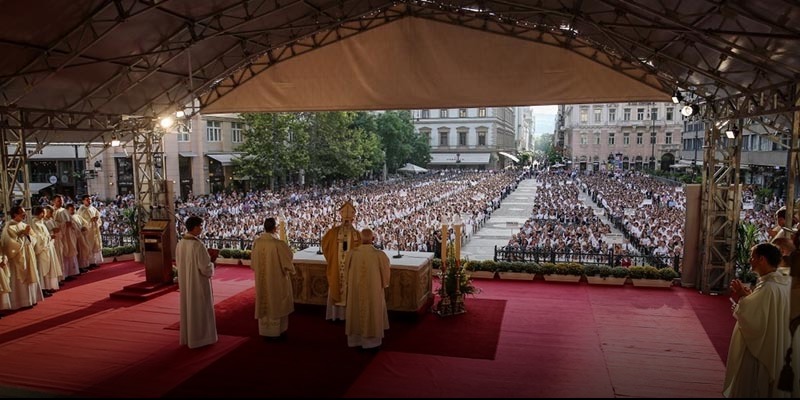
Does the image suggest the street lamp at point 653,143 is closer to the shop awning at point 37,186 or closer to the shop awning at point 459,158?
the shop awning at point 459,158

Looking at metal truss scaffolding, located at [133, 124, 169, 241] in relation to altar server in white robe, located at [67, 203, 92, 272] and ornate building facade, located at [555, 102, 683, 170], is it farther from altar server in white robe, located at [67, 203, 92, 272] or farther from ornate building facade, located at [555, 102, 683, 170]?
ornate building facade, located at [555, 102, 683, 170]

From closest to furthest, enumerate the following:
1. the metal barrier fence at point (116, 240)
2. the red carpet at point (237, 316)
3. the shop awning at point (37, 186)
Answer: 1. the red carpet at point (237, 316)
2. the metal barrier fence at point (116, 240)
3. the shop awning at point (37, 186)

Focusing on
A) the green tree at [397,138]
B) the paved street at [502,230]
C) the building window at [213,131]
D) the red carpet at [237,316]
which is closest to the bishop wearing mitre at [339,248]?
the red carpet at [237,316]

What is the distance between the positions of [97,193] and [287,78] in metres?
26.5

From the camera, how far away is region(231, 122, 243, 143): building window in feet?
124

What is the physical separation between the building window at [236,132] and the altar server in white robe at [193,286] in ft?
106

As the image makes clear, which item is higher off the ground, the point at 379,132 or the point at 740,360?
the point at 379,132

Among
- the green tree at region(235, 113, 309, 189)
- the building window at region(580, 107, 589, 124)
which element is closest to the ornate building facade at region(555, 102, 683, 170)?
the building window at region(580, 107, 589, 124)

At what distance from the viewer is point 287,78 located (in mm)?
13398

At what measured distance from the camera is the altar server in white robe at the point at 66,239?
11.7 meters

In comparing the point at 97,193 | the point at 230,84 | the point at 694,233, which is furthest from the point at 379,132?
the point at 694,233

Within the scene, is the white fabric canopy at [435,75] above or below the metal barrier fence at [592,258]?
above

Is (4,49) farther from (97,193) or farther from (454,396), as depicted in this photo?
(97,193)

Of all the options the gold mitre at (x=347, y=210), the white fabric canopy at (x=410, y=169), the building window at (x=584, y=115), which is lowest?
the gold mitre at (x=347, y=210)
